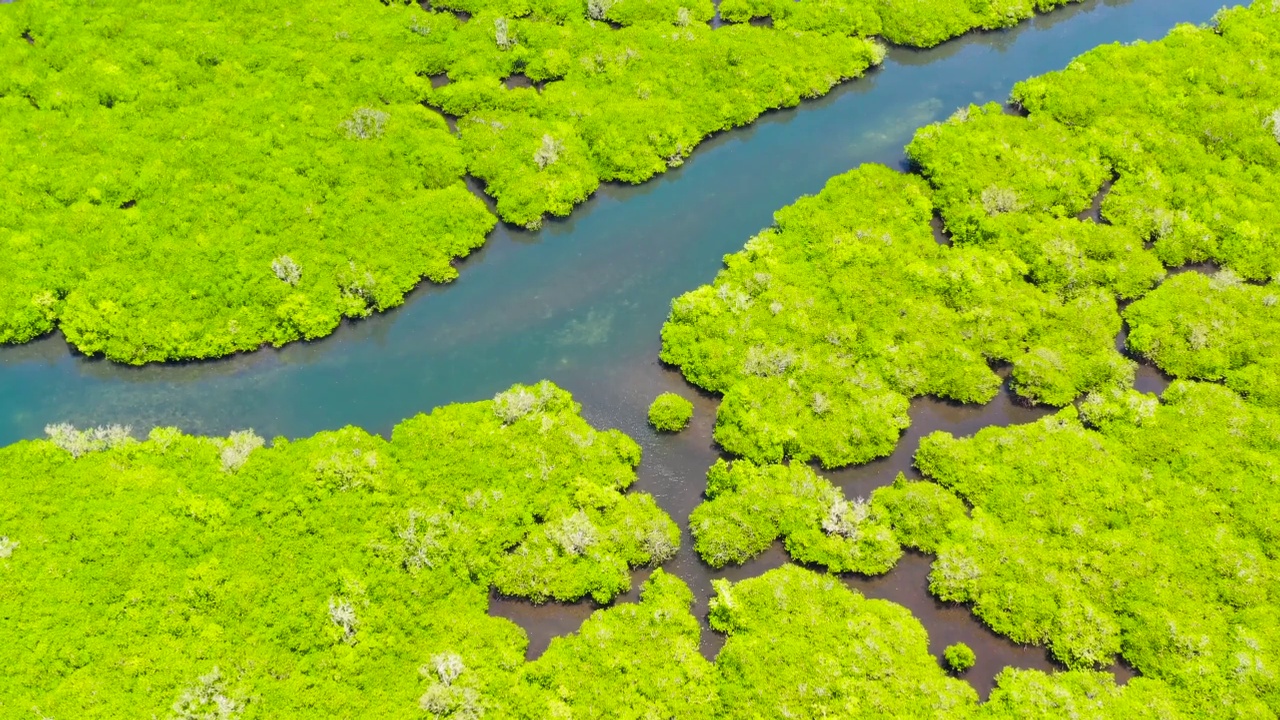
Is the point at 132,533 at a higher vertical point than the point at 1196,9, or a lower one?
lower

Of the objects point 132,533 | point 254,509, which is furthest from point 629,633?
point 132,533

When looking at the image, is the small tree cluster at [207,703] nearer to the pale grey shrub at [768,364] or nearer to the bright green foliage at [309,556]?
the bright green foliage at [309,556]

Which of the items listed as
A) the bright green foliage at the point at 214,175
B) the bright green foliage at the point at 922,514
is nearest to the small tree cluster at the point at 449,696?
the bright green foliage at the point at 922,514

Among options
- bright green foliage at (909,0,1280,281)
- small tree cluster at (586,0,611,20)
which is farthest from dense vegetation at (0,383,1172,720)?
small tree cluster at (586,0,611,20)

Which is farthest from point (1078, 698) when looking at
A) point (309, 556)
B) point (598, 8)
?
point (598, 8)

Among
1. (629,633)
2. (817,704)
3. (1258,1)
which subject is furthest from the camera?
(1258,1)

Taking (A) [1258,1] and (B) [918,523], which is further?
(A) [1258,1]

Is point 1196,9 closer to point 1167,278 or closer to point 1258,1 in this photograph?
point 1258,1

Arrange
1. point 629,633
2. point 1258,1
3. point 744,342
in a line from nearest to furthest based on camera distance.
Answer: point 629,633 < point 744,342 < point 1258,1
